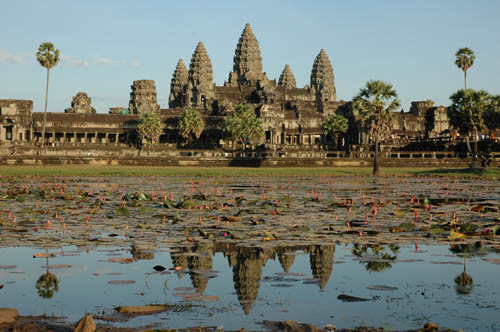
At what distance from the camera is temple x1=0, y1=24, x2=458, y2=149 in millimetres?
125125

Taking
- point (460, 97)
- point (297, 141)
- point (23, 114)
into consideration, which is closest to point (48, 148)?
point (23, 114)

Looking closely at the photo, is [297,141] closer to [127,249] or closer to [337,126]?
[337,126]

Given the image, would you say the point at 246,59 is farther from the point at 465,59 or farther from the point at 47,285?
the point at 47,285

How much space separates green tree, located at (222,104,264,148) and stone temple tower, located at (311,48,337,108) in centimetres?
7665

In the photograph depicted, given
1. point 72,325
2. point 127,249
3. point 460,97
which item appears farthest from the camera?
point 460,97

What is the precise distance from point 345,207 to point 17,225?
1017cm

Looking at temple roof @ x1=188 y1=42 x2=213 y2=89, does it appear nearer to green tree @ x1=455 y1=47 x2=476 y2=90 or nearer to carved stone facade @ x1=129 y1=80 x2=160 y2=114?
carved stone facade @ x1=129 y1=80 x2=160 y2=114

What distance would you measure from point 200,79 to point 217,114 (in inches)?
808

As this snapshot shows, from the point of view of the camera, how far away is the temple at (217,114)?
125125mm

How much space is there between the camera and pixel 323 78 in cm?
19400

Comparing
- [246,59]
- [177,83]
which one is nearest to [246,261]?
[246,59]

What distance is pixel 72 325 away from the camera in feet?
23.4

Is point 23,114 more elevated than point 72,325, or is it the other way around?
point 23,114

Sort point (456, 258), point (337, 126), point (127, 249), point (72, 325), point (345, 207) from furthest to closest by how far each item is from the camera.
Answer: point (337, 126), point (345, 207), point (127, 249), point (456, 258), point (72, 325)
